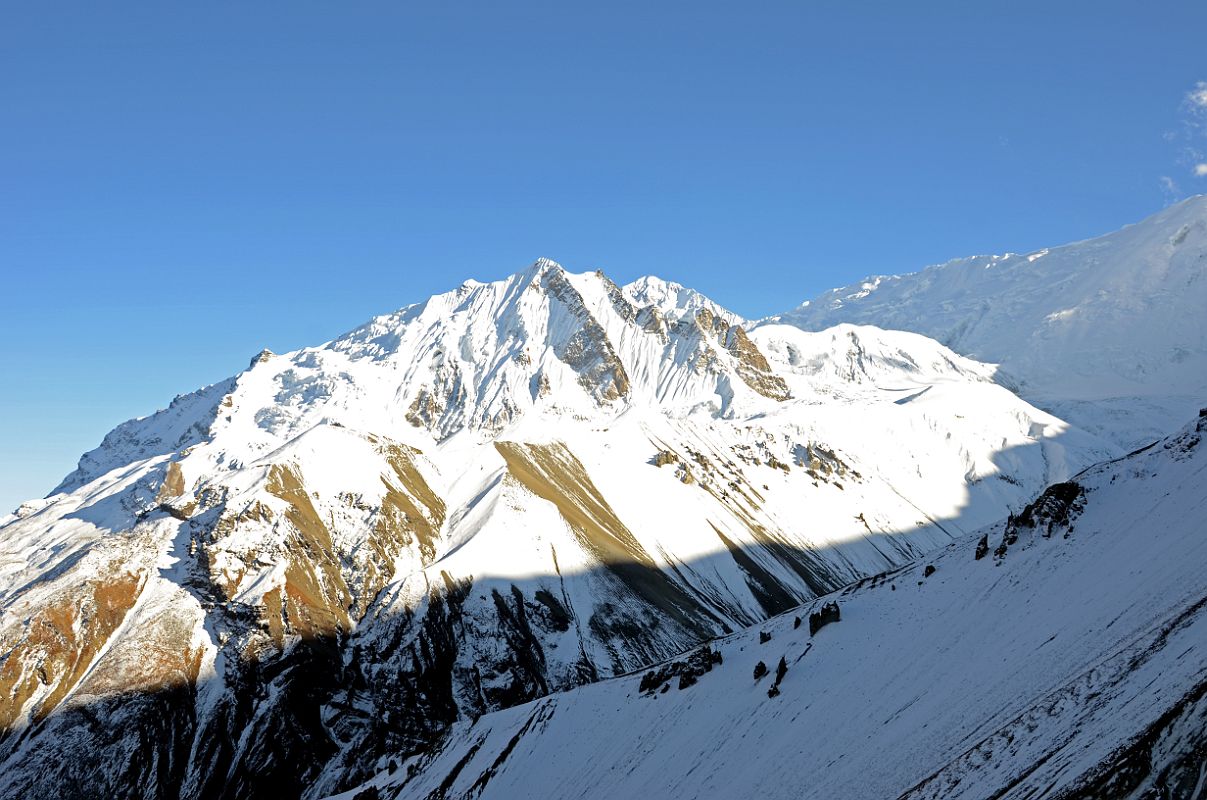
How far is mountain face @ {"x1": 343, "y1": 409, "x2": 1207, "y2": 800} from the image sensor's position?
2909 centimetres

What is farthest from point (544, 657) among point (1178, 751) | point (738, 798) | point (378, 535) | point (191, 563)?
point (1178, 751)

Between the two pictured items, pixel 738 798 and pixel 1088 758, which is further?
pixel 738 798

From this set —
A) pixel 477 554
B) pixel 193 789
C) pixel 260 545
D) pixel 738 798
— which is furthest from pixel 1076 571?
pixel 260 545

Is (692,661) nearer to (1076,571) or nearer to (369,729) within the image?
(1076,571)

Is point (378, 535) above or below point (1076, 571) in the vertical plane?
above

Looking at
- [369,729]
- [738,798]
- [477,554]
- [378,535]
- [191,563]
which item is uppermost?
[191,563]

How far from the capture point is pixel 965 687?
39.6 m

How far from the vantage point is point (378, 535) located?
170 meters

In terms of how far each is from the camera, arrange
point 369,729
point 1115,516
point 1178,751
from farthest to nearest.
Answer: point 369,729, point 1115,516, point 1178,751

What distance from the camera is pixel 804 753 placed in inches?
1684

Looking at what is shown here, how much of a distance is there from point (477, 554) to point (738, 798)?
126 metres

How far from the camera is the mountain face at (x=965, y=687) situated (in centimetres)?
2909

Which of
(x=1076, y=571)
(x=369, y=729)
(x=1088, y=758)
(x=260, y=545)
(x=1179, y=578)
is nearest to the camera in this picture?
(x=1088, y=758)

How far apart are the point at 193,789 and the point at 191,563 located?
158ft
